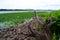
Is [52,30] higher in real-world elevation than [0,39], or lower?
higher

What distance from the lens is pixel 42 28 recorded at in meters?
2.28

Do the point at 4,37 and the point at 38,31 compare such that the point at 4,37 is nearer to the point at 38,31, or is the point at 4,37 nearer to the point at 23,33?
the point at 23,33

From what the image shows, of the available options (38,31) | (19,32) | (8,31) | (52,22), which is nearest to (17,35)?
(19,32)

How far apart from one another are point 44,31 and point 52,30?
0.10m

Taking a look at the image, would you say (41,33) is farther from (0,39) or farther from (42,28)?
(0,39)

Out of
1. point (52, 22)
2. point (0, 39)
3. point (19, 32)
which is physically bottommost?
point (0, 39)

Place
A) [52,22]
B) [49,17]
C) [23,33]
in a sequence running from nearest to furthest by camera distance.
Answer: [52,22] < [49,17] < [23,33]

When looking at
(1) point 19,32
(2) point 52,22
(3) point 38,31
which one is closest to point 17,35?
(1) point 19,32

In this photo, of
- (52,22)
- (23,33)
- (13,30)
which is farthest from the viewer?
(13,30)

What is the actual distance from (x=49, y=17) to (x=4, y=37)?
2.75ft

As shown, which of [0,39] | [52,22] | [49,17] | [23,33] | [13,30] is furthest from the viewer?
[0,39]

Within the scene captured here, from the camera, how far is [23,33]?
259 centimetres

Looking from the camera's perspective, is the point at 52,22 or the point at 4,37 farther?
the point at 4,37

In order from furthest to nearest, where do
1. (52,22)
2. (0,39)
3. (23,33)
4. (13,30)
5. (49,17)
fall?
(0,39), (13,30), (23,33), (49,17), (52,22)
